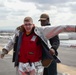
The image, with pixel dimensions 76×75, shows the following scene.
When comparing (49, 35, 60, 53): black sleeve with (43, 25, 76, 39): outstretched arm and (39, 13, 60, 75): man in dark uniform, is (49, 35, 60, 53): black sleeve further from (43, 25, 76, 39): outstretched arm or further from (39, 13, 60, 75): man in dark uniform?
(43, 25, 76, 39): outstretched arm

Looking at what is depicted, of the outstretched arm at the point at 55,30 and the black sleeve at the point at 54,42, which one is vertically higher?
the outstretched arm at the point at 55,30

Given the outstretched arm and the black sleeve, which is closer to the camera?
the outstretched arm

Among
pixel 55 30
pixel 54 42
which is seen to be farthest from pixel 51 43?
pixel 55 30

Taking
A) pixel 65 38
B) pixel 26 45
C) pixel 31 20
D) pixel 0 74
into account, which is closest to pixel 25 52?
pixel 26 45

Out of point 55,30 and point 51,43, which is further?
point 51,43

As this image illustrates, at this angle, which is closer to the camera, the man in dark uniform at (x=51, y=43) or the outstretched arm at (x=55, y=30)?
the outstretched arm at (x=55, y=30)

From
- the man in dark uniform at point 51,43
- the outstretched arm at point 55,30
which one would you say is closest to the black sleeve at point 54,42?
the man in dark uniform at point 51,43

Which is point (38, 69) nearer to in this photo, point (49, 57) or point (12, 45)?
point (49, 57)

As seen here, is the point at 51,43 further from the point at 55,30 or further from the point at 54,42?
the point at 55,30

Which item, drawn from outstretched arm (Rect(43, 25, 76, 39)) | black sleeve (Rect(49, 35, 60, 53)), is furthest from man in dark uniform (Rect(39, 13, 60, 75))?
outstretched arm (Rect(43, 25, 76, 39))

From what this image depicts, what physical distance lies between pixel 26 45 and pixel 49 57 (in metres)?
0.49

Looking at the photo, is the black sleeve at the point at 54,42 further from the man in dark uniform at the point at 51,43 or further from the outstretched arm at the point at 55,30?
the outstretched arm at the point at 55,30

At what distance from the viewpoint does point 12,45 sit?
6281 mm

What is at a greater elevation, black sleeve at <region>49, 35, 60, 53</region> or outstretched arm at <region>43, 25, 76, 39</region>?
outstretched arm at <region>43, 25, 76, 39</region>
